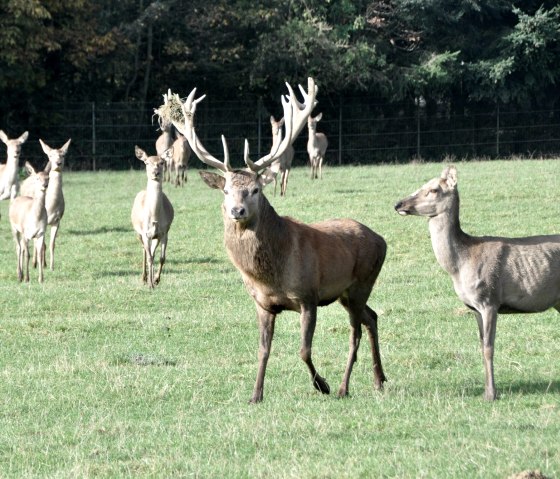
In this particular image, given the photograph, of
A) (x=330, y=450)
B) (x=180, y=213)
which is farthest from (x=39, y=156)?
(x=330, y=450)

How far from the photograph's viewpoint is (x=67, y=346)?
34.8 ft

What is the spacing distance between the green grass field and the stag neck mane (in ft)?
2.80

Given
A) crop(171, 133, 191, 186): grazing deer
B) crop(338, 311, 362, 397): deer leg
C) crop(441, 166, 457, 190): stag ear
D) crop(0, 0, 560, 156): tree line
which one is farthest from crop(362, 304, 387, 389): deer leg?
crop(0, 0, 560, 156): tree line

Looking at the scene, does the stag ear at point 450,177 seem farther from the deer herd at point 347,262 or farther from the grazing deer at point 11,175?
the grazing deer at point 11,175

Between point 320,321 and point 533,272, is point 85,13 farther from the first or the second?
point 533,272

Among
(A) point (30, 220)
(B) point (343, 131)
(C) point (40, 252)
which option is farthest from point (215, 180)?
(B) point (343, 131)

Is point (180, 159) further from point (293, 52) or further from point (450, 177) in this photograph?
point (450, 177)

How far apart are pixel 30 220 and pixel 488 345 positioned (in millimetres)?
9358

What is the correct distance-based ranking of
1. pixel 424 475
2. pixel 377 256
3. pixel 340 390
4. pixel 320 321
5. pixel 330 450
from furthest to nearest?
1. pixel 320 321
2. pixel 377 256
3. pixel 340 390
4. pixel 330 450
5. pixel 424 475

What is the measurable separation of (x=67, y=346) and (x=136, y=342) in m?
0.60

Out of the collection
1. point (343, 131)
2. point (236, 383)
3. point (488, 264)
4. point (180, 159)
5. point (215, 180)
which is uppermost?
point (343, 131)

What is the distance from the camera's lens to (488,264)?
8219 mm

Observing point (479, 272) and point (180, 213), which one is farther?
point (180, 213)

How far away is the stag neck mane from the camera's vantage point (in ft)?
26.4
